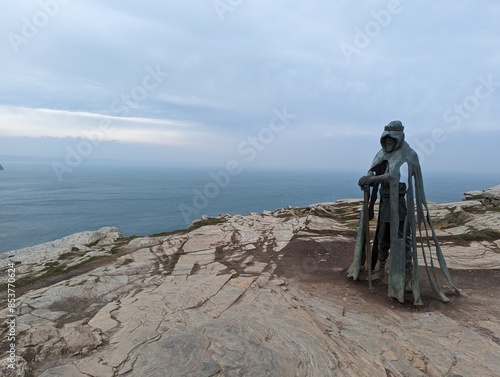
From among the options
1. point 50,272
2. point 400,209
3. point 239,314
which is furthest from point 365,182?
point 50,272

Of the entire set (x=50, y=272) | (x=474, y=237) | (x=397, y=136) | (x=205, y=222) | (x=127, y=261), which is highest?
(x=397, y=136)

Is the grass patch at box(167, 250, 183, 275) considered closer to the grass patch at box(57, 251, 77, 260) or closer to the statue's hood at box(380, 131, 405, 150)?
the grass patch at box(57, 251, 77, 260)

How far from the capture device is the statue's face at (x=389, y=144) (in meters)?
7.37

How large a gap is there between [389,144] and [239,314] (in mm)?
5309

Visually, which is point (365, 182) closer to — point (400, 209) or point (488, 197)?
point (400, 209)

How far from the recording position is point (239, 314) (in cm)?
583

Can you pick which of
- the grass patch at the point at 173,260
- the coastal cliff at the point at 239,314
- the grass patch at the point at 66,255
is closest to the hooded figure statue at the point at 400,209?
the coastal cliff at the point at 239,314

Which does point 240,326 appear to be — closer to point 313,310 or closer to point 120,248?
point 313,310

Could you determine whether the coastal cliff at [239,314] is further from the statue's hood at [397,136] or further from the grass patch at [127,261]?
the statue's hood at [397,136]

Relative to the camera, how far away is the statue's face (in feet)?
24.2

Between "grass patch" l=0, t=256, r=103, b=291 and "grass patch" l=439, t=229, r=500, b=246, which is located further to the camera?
"grass patch" l=439, t=229, r=500, b=246

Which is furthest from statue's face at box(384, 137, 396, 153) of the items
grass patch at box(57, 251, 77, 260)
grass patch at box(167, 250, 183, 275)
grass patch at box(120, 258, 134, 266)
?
grass patch at box(57, 251, 77, 260)

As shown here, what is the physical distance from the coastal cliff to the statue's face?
3431mm

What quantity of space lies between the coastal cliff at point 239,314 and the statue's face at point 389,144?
3431 mm
